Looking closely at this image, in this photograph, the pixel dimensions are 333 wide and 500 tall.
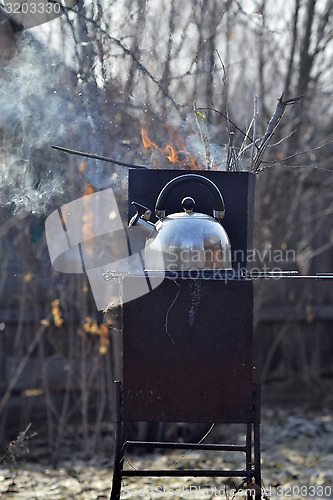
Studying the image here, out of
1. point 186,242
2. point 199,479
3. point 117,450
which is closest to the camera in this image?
point 186,242

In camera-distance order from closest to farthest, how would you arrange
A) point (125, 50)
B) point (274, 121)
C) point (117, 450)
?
point (117, 450) → point (274, 121) → point (125, 50)

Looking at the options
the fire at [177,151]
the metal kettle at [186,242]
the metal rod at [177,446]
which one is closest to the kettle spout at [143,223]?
the metal kettle at [186,242]

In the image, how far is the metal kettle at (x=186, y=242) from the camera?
9.41 feet

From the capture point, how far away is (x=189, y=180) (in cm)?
304

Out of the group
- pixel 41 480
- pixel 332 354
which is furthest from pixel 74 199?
pixel 332 354

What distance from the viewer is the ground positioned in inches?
170

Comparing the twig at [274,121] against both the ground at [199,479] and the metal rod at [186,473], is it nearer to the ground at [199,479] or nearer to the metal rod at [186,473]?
the metal rod at [186,473]

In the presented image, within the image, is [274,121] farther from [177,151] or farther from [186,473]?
[186,473]

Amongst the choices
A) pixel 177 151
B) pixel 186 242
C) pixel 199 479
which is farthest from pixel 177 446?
pixel 177 151

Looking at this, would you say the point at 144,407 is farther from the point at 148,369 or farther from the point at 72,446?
the point at 72,446

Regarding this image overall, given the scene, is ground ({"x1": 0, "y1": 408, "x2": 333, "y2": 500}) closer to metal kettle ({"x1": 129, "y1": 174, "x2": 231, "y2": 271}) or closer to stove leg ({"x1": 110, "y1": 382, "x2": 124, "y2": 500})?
stove leg ({"x1": 110, "y1": 382, "x2": 124, "y2": 500})

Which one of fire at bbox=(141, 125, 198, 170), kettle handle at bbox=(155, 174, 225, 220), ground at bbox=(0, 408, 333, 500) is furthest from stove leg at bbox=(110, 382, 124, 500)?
fire at bbox=(141, 125, 198, 170)

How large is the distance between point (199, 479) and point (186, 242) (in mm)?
2566

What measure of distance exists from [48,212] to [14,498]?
2.10 m
